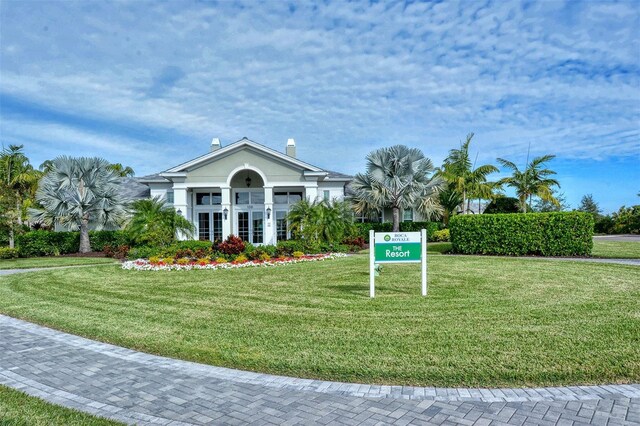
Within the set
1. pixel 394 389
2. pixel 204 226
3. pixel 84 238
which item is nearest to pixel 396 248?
pixel 394 389

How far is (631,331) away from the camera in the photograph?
587 cm

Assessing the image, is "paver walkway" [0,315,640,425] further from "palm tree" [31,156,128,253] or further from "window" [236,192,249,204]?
"window" [236,192,249,204]

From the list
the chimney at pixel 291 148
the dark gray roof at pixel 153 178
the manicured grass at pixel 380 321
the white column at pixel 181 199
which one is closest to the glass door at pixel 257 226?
the white column at pixel 181 199

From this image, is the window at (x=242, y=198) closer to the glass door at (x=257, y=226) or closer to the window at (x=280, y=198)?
the glass door at (x=257, y=226)

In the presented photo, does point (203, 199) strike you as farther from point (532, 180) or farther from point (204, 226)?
point (532, 180)

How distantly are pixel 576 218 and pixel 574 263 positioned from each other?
3388 mm

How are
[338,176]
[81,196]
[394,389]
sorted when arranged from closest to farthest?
1. [394,389]
2. [81,196]
3. [338,176]

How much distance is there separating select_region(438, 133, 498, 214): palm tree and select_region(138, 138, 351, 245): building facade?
8142 millimetres

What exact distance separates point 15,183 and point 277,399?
36555 millimetres

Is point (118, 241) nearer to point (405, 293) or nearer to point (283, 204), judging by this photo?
point (283, 204)

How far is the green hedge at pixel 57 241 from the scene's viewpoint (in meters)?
24.3

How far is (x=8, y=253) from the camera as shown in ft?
74.8

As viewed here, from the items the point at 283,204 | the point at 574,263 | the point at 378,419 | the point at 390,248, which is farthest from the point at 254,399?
the point at 283,204

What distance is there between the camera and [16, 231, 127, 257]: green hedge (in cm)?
2428
